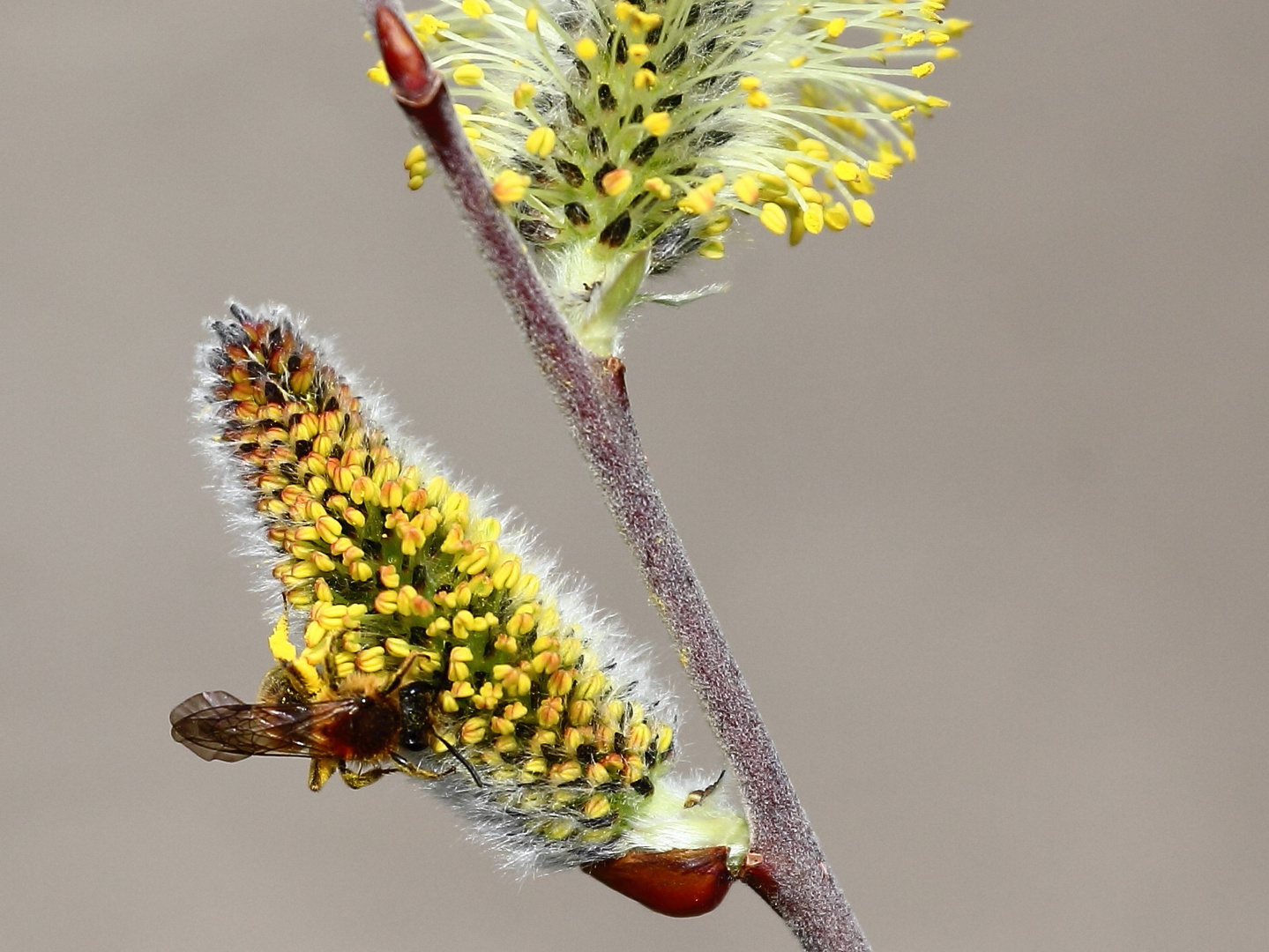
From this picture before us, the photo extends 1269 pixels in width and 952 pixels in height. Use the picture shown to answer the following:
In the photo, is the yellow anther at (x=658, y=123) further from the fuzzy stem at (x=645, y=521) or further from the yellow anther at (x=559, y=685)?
the yellow anther at (x=559, y=685)

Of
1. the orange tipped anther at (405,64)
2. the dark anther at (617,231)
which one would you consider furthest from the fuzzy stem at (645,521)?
the dark anther at (617,231)

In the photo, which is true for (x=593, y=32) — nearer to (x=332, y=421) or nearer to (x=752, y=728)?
(x=332, y=421)

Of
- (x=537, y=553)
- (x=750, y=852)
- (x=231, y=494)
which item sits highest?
(x=231, y=494)

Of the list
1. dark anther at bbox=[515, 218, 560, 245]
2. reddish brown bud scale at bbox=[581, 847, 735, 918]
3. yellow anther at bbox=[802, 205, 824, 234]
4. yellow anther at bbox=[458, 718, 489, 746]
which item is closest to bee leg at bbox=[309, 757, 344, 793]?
yellow anther at bbox=[458, 718, 489, 746]

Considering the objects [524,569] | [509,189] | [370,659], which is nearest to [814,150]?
[509,189]

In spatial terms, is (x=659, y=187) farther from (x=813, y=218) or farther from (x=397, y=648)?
(x=397, y=648)

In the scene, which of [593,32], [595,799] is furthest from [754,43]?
[595,799]

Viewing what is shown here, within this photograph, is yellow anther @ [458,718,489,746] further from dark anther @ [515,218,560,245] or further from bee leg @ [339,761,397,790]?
dark anther @ [515,218,560,245]
